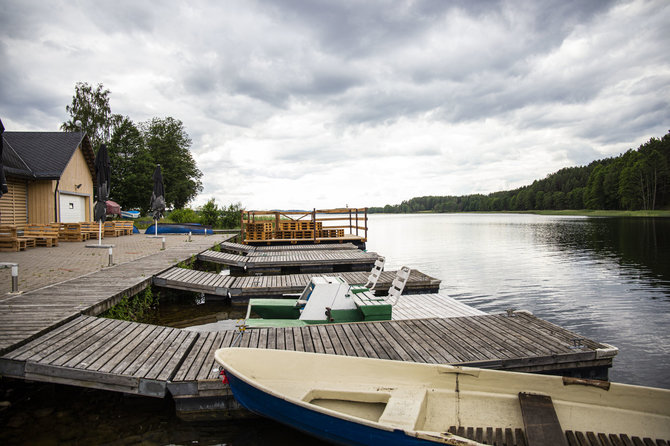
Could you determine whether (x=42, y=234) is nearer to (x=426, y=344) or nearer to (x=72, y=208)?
(x=72, y=208)

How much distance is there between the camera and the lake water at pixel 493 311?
4.46 m

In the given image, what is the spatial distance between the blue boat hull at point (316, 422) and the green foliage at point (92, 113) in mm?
45280

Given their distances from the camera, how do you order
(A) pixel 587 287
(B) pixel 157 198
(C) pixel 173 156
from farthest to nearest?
(C) pixel 173 156
(B) pixel 157 198
(A) pixel 587 287

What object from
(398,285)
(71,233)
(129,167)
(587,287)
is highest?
(129,167)

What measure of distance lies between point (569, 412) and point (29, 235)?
21400mm

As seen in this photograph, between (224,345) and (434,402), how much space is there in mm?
3178

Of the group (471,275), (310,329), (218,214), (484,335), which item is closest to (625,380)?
(484,335)

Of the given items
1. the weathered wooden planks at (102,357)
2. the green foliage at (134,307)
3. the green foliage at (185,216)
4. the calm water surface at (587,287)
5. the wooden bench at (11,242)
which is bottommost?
the calm water surface at (587,287)

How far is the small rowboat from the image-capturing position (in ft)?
11.2

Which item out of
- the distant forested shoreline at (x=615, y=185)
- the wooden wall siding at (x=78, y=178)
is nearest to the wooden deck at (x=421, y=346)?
the wooden wall siding at (x=78, y=178)

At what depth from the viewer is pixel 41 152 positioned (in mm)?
22750

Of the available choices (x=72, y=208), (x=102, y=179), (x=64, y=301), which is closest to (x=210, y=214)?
(x=72, y=208)

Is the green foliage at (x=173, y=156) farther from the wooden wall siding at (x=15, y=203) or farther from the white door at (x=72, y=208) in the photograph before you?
the wooden wall siding at (x=15, y=203)

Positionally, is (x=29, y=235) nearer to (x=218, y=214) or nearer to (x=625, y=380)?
(x=218, y=214)
